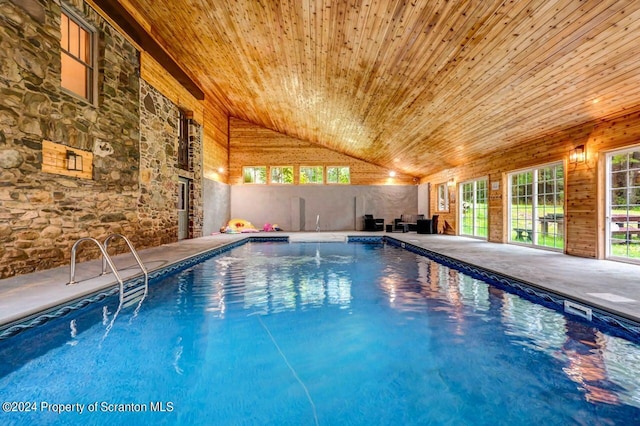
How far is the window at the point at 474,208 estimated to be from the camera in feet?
28.6

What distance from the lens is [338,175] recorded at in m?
13.2

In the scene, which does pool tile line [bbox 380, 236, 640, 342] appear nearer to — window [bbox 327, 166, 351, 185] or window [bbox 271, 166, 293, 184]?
window [bbox 327, 166, 351, 185]

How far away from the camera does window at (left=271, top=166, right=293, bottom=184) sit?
43.0ft

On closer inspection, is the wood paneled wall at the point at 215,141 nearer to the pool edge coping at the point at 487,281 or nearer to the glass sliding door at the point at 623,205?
the pool edge coping at the point at 487,281

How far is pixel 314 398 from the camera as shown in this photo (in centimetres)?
183

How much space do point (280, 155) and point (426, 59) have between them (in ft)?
29.7

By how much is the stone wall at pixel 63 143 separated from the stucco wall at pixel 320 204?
569cm

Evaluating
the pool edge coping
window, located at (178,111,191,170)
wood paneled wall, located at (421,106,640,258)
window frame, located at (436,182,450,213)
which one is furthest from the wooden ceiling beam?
window frame, located at (436,182,450,213)

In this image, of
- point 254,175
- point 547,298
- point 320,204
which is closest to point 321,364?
point 547,298

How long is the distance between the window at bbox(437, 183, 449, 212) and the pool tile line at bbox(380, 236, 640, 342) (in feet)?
18.6

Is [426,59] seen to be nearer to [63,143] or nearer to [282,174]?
[63,143]

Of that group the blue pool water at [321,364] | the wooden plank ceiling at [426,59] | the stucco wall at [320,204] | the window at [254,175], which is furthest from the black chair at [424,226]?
the blue pool water at [321,364]

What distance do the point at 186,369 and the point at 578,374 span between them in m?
2.54

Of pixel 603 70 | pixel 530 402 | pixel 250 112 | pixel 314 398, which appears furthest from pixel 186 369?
pixel 250 112
